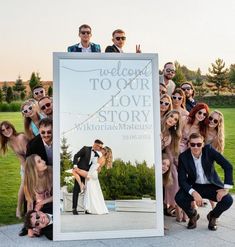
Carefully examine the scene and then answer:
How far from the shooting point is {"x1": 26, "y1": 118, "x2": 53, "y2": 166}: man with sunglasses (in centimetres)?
459

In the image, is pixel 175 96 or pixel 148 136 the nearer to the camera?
pixel 148 136

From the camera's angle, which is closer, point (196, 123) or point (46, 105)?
point (46, 105)

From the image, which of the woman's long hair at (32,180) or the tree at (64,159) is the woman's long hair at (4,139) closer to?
the woman's long hair at (32,180)

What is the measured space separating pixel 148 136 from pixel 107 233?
3.34 ft

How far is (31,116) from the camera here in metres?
5.08

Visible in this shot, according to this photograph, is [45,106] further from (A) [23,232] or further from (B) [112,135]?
(A) [23,232]

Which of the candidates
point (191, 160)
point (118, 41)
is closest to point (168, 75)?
point (118, 41)

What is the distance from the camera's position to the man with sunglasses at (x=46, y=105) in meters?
4.97

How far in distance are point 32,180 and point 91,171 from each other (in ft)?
2.08

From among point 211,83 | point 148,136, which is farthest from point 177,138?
point 211,83

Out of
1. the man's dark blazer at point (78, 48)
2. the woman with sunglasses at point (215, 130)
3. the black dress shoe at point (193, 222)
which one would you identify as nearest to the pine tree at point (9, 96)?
the man's dark blazer at point (78, 48)

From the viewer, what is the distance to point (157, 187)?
446cm

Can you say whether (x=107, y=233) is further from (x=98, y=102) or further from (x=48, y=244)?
(x=98, y=102)

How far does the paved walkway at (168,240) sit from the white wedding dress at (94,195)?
296mm
